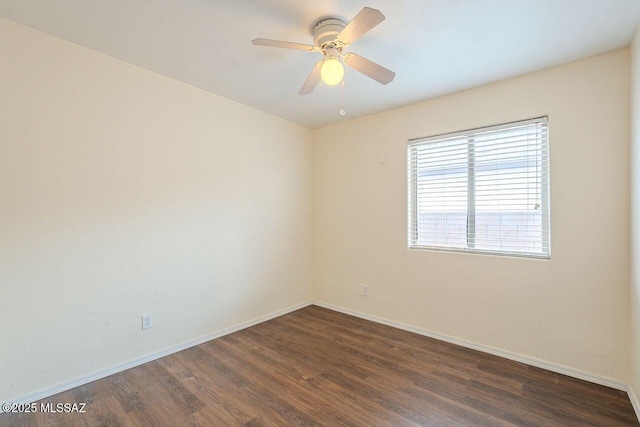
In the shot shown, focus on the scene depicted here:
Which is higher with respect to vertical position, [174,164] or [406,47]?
[406,47]

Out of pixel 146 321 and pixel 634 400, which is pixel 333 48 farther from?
pixel 634 400

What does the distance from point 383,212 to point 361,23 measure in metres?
2.20

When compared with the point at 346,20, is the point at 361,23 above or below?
below

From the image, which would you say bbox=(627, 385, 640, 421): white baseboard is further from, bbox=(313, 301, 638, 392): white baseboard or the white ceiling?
the white ceiling

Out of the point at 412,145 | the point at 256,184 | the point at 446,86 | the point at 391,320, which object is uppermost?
the point at 446,86

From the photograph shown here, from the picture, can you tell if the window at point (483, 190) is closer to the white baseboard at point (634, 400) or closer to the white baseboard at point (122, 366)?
the white baseboard at point (634, 400)

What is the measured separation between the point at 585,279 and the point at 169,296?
3468 mm

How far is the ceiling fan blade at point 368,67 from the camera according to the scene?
5.99 ft

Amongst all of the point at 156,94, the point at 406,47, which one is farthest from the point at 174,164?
the point at 406,47

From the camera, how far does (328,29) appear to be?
1.83 meters

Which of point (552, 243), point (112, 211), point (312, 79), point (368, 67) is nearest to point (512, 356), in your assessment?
point (552, 243)

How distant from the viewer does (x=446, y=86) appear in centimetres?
272

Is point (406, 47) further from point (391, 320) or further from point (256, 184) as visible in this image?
point (391, 320)

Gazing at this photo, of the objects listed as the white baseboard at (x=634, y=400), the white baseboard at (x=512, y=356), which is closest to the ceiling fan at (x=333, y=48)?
the white baseboard at (x=512, y=356)
